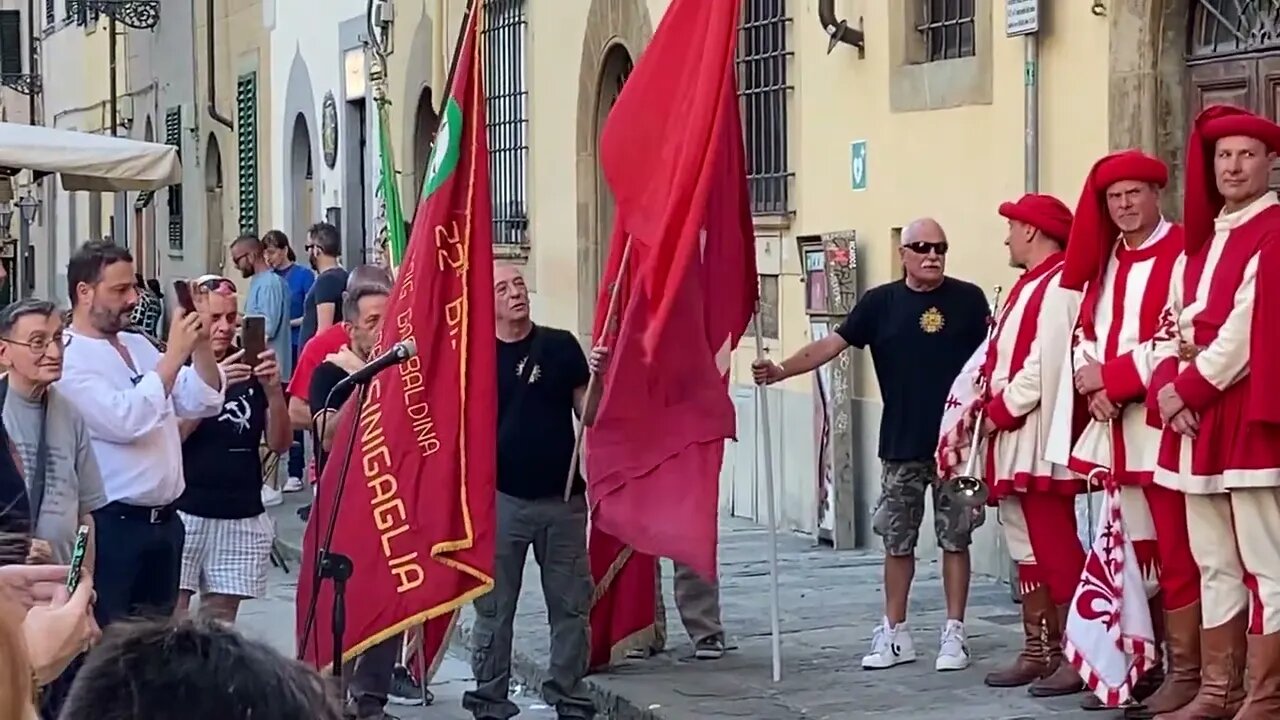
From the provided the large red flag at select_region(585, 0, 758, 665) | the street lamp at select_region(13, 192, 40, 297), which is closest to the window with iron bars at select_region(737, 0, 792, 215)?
the large red flag at select_region(585, 0, 758, 665)

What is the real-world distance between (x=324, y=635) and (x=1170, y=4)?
187 inches

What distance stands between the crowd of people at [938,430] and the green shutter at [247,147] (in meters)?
19.3

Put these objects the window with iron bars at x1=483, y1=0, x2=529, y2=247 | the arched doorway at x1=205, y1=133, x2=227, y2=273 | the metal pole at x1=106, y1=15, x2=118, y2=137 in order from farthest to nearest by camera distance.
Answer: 1. the metal pole at x1=106, y1=15, x2=118, y2=137
2. the arched doorway at x1=205, y1=133, x2=227, y2=273
3. the window with iron bars at x1=483, y1=0, x2=529, y2=247

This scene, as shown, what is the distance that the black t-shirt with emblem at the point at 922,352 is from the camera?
8.58 metres

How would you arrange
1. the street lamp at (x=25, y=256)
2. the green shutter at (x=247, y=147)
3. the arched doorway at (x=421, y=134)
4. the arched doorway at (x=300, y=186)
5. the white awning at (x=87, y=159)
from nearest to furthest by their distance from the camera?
the white awning at (x=87, y=159), the arched doorway at (x=421, y=134), the arched doorway at (x=300, y=186), the green shutter at (x=247, y=147), the street lamp at (x=25, y=256)

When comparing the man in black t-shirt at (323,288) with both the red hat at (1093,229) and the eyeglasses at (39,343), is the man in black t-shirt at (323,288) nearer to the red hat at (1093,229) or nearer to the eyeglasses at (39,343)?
the red hat at (1093,229)

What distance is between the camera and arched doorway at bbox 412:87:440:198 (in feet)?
67.9

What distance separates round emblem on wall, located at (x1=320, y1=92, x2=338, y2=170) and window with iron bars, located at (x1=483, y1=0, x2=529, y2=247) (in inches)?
201

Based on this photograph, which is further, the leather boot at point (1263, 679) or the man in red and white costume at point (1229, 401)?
the leather boot at point (1263, 679)

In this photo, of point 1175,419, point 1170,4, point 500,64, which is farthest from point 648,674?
point 500,64

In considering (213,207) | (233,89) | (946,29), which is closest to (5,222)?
(213,207)

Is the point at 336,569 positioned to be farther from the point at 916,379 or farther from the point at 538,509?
the point at 916,379

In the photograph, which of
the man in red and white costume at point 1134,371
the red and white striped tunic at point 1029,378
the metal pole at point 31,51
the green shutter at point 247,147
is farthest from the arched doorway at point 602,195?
the metal pole at point 31,51

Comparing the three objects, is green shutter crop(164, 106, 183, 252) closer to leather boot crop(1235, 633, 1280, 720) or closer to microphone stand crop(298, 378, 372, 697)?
microphone stand crop(298, 378, 372, 697)
